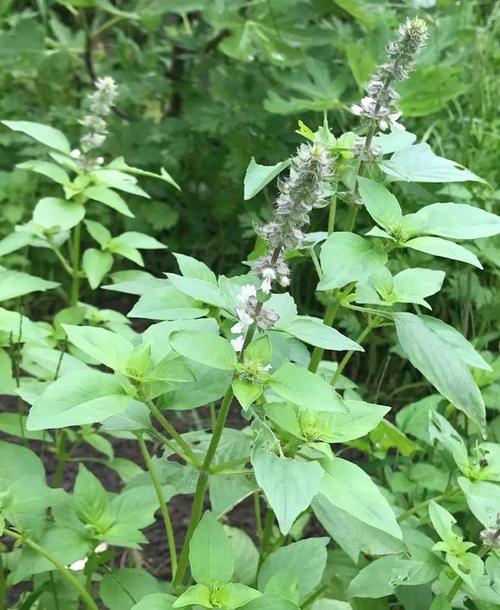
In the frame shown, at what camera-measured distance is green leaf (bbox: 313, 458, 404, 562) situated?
2.36 ft

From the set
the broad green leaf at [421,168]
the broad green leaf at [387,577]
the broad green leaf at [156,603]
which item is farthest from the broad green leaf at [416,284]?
the broad green leaf at [156,603]

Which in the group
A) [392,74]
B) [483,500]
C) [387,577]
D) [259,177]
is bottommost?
[387,577]

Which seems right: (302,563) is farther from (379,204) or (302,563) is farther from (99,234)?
(99,234)

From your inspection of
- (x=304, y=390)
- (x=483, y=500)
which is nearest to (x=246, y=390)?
(x=304, y=390)

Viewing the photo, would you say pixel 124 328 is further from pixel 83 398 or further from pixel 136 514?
pixel 83 398

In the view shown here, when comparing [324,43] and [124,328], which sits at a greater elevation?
[324,43]

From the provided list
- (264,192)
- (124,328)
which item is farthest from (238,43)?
(124,328)

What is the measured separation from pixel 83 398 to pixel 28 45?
1.91 m

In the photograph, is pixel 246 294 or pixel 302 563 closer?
pixel 246 294

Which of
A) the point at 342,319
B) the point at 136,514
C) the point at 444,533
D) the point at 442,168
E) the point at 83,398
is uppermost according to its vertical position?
the point at 442,168

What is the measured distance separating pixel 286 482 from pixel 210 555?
18 centimetres

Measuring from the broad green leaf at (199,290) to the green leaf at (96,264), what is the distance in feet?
1.74

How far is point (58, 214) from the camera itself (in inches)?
50.5

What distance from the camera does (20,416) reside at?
116 centimetres
